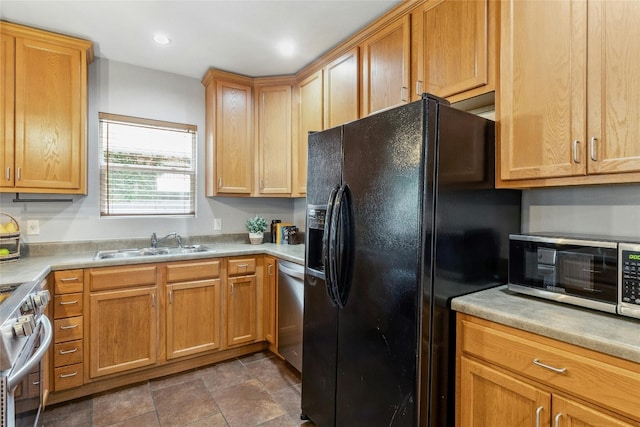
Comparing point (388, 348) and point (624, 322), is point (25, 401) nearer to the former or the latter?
point (388, 348)

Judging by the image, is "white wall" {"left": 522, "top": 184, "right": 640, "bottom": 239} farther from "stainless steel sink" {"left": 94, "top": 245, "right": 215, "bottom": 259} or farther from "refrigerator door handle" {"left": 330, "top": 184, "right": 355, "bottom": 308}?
"stainless steel sink" {"left": 94, "top": 245, "right": 215, "bottom": 259}

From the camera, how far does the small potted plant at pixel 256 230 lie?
3291mm

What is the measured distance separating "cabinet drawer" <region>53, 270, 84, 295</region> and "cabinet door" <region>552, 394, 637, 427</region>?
2.57 metres

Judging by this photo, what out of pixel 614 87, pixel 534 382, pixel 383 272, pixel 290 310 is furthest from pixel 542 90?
pixel 290 310

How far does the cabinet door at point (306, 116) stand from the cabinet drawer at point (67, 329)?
72.1 inches

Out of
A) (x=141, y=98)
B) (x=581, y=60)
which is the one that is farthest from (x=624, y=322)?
(x=141, y=98)

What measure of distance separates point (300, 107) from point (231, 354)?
2.20 metres

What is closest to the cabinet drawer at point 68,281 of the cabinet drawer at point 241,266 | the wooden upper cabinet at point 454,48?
the cabinet drawer at point 241,266

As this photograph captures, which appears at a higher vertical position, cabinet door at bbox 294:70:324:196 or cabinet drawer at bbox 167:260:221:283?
cabinet door at bbox 294:70:324:196

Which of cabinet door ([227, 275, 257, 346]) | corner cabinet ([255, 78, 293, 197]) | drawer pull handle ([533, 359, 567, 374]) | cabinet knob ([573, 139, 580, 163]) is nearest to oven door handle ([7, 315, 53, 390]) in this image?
cabinet door ([227, 275, 257, 346])

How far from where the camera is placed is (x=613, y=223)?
4.99ft

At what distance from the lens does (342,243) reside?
66.2 inches

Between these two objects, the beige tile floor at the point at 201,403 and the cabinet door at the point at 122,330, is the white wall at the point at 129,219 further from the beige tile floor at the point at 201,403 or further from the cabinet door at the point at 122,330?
the beige tile floor at the point at 201,403

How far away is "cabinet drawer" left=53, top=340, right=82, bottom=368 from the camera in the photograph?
7.00ft
